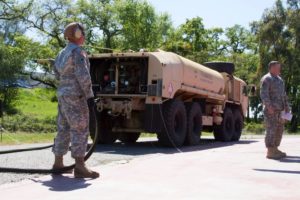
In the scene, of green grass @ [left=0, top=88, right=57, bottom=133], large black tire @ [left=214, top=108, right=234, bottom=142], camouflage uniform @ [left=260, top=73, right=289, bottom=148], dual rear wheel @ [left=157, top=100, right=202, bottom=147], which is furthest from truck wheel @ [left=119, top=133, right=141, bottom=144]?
green grass @ [left=0, top=88, right=57, bottom=133]

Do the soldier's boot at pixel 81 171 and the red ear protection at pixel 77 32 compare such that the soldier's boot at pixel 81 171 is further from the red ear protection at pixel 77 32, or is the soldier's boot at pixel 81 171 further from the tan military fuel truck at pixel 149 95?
the tan military fuel truck at pixel 149 95

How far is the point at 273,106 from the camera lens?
10.4m

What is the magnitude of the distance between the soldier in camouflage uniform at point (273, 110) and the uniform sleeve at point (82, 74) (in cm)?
449

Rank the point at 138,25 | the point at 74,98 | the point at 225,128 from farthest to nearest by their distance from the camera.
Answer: the point at 138,25, the point at 225,128, the point at 74,98

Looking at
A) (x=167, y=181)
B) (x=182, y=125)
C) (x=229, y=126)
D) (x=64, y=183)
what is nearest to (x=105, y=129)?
(x=182, y=125)

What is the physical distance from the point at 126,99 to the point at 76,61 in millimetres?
6198

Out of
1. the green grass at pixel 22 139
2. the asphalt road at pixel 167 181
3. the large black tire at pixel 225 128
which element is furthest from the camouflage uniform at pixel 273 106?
the green grass at pixel 22 139

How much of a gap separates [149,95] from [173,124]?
978 millimetres

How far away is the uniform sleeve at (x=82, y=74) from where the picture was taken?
6.93 meters

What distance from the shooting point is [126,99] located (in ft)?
Answer: 43.2

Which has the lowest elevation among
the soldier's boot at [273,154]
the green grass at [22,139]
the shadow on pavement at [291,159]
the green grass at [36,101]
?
the green grass at [22,139]

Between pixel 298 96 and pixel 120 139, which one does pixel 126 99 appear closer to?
pixel 120 139

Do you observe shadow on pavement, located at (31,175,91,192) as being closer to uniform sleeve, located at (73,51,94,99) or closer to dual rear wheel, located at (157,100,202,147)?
uniform sleeve, located at (73,51,94,99)

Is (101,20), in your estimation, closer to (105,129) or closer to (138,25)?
(138,25)
